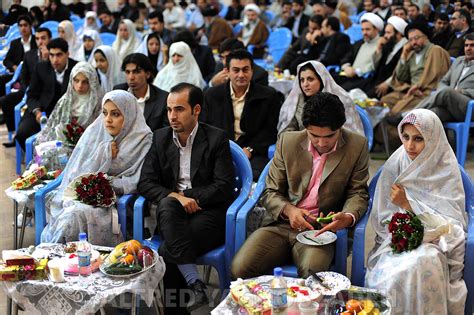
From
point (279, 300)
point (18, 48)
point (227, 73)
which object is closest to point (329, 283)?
point (279, 300)

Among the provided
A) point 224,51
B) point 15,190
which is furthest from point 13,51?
point 15,190

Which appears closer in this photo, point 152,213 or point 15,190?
point 152,213

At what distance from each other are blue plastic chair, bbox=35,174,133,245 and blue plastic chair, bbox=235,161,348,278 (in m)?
0.68

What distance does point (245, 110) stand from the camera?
5.05 metres

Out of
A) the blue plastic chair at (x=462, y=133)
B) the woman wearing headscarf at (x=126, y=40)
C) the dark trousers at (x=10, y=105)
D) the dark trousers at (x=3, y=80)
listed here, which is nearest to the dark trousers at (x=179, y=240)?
the blue plastic chair at (x=462, y=133)

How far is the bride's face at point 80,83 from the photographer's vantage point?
5.38 m

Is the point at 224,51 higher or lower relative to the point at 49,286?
higher

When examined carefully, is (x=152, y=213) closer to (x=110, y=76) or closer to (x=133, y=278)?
(x=133, y=278)

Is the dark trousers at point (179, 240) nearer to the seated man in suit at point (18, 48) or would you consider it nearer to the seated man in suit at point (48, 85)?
the seated man in suit at point (48, 85)

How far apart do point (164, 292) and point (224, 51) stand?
3256 millimetres

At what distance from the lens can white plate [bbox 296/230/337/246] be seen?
359 centimetres

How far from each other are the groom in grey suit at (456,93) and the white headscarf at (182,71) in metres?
2.13

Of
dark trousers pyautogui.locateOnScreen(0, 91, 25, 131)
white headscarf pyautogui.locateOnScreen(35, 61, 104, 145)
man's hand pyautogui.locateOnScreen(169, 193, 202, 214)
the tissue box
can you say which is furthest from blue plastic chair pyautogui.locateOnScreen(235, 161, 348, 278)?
dark trousers pyautogui.locateOnScreen(0, 91, 25, 131)

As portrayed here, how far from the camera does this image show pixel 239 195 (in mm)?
4121
